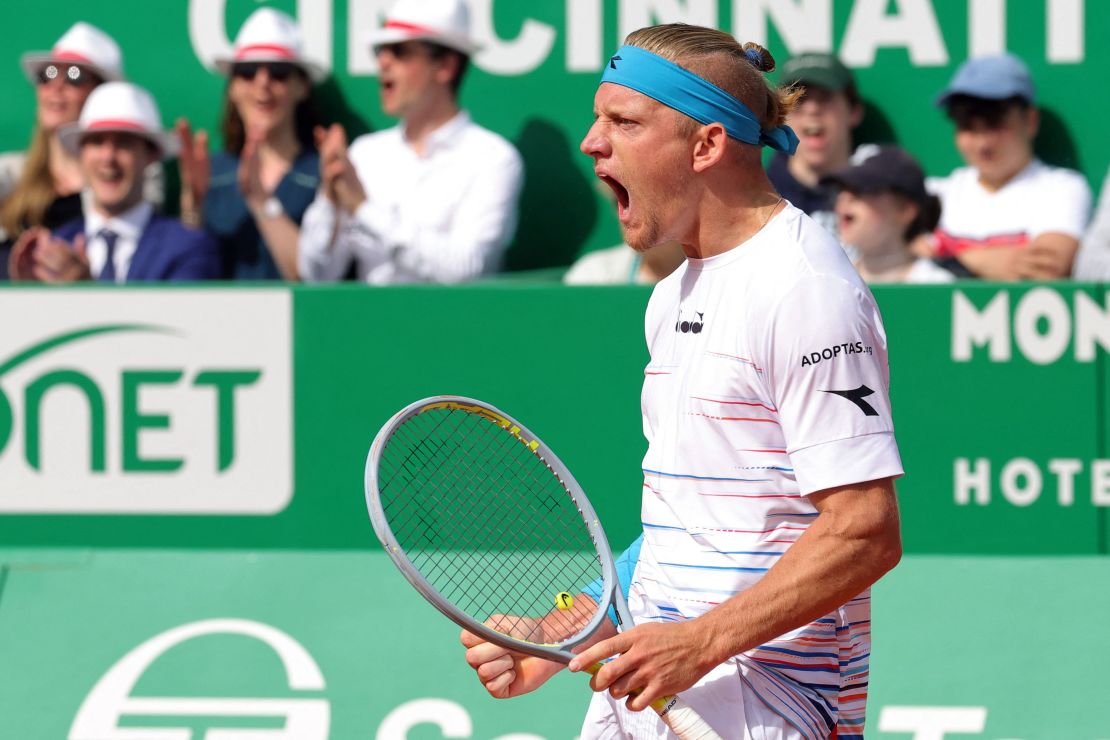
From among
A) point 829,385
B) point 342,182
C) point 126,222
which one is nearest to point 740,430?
point 829,385

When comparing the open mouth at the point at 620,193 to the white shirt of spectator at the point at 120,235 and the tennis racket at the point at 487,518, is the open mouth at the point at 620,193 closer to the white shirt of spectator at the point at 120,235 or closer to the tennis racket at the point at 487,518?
the tennis racket at the point at 487,518

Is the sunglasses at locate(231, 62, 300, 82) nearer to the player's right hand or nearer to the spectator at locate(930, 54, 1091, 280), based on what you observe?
the spectator at locate(930, 54, 1091, 280)

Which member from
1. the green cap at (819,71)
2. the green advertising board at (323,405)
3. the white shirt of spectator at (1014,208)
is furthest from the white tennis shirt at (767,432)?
the green cap at (819,71)

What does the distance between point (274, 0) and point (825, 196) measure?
107 inches

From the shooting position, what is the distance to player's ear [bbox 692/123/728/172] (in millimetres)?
2396

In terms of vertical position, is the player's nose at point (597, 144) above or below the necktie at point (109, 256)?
above

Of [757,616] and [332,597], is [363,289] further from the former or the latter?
[757,616]

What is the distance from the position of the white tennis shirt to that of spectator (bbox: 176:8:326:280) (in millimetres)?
3531

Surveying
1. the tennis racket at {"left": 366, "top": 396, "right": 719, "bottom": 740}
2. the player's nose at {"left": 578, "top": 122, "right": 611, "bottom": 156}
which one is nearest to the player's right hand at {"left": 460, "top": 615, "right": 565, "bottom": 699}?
the tennis racket at {"left": 366, "top": 396, "right": 719, "bottom": 740}

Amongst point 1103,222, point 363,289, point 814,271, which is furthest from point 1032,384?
point 814,271

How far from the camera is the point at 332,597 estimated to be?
4.70m

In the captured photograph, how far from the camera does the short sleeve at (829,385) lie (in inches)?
89.0

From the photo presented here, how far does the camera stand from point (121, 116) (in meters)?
5.94

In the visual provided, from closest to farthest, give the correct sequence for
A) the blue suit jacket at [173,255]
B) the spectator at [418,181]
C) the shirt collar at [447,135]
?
1. the blue suit jacket at [173,255]
2. the spectator at [418,181]
3. the shirt collar at [447,135]
